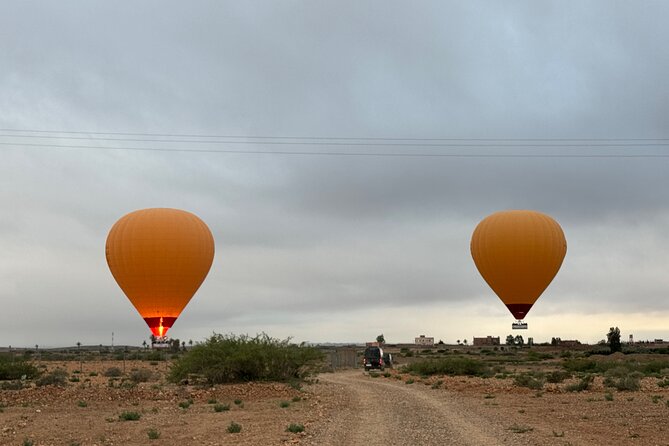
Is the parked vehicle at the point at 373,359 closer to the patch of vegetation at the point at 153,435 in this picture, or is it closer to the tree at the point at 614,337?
the patch of vegetation at the point at 153,435

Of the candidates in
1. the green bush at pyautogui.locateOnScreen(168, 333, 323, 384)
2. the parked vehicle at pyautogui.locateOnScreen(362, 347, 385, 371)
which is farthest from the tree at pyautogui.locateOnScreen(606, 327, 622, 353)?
the green bush at pyautogui.locateOnScreen(168, 333, 323, 384)

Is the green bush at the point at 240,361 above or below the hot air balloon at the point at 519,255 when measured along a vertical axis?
below

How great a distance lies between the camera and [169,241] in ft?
183

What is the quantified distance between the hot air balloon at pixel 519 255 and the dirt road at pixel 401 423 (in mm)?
21451

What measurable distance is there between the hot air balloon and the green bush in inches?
734

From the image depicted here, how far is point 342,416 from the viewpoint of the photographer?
27.8m

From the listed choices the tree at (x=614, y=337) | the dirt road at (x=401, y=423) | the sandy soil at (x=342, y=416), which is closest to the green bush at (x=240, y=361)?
the sandy soil at (x=342, y=416)

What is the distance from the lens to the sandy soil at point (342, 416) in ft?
74.3

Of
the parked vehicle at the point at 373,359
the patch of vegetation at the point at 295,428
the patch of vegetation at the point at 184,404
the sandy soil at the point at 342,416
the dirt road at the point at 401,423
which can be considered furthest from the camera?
the parked vehicle at the point at 373,359

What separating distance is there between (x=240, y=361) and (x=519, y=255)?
23948mm

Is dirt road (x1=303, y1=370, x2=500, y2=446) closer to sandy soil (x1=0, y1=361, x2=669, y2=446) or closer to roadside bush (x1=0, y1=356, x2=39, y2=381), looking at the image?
sandy soil (x1=0, y1=361, x2=669, y2=446)

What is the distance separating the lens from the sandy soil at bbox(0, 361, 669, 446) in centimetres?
2264

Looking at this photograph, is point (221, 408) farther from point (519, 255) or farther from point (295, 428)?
point (519, 255)

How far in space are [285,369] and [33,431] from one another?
22.0 meters
